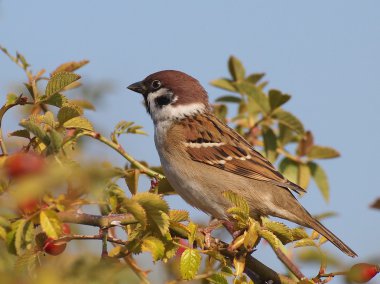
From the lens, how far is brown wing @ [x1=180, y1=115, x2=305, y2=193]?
3373 millimetres

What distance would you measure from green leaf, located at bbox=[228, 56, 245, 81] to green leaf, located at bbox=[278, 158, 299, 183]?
0.56 metres

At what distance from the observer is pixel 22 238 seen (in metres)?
1.29

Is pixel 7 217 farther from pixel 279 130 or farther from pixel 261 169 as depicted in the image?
pixel 261 169

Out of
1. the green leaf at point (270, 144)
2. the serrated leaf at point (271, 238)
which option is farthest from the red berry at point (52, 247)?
the green leaf at point (270, 144)

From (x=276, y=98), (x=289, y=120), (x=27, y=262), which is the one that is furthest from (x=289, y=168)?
(x=27, y=262)

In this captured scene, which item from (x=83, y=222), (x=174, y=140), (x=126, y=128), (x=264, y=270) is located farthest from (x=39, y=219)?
(x=174, y=140)

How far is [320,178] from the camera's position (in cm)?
300

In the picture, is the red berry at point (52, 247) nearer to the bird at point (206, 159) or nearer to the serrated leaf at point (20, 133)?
the serrated leaf at point (20, 133)

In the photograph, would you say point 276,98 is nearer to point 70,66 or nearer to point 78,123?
point 70,66

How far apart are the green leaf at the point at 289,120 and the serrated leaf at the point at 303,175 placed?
0.17 metres

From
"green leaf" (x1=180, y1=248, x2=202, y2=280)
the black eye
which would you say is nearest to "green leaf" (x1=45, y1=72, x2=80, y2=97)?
"green leaf" (x1=180, y1=248, x2=202, y2=280)

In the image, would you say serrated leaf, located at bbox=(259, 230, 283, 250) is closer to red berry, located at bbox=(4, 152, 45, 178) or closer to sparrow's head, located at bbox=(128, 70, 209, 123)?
red berry, located at bbox=(4, 152, 45, 178)

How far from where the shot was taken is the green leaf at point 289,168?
118 inches

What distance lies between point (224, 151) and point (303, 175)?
655mm
